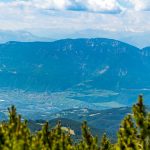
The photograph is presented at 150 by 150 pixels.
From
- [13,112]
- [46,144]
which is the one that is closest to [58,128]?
[46,144]

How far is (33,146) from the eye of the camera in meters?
71.8

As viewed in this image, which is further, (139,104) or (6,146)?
(6,146)

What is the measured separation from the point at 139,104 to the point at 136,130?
4017 millimetres

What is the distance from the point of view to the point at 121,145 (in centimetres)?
6238

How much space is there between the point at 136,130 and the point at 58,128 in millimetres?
28143

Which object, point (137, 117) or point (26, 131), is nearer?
point (137, 117)

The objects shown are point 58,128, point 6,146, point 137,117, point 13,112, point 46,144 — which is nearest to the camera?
point 137,117

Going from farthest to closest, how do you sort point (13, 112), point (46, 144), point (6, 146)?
point (46, 144)
point (13, 112)
point (6, 146)

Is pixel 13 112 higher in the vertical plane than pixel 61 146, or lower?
higher

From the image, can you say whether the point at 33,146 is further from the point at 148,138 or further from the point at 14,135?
the point at 148,138

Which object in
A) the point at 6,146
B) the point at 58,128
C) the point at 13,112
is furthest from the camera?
the point at 58,128

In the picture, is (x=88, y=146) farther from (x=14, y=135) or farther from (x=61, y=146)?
(x=14, y=135)

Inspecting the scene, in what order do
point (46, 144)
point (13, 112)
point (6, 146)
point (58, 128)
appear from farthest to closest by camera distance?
point (58, 128), point (46, 144), point (13, 112), point (6, 146)

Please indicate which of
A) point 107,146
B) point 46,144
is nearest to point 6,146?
point 46,144
